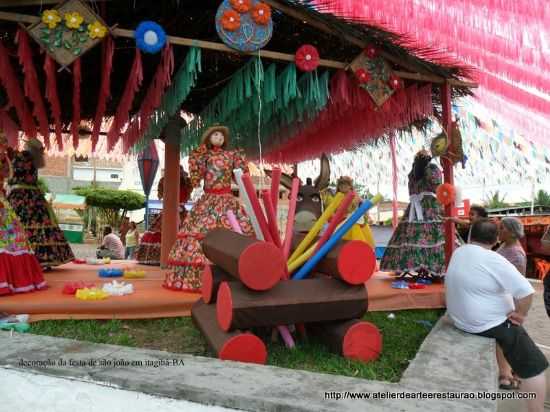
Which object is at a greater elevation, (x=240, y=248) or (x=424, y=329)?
(x=240, y=248)

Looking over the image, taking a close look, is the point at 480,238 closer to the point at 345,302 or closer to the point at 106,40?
the point at 345,302

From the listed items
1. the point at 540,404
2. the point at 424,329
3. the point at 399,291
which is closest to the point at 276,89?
the point at 399,291

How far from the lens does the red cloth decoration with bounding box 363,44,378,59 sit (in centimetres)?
484

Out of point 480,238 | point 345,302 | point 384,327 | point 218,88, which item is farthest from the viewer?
point 218,88

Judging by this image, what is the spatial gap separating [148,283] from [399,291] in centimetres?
262

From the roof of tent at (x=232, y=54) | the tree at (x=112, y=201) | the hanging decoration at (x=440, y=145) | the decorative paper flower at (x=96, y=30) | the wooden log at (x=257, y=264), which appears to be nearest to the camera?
the wooden log at (x=257, y=264)

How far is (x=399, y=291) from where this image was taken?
462 cm

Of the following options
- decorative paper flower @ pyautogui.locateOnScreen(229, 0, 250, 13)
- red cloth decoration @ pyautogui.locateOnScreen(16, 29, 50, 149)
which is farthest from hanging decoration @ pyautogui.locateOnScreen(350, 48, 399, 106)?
red cloth decoration @ pyautogui.locateOnScreen(16, 29, 50, 149)

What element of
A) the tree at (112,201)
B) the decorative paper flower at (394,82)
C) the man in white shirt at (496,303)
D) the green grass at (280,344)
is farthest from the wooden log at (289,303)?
the tree at (112,201)

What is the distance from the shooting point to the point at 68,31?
150 inches

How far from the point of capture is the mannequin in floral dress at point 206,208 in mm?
4414

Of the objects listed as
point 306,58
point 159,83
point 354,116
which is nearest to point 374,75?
point 306,58

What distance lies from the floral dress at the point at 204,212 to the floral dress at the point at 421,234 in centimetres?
201

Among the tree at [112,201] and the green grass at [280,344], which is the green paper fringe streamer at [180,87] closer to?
the green grass at [280,344]
